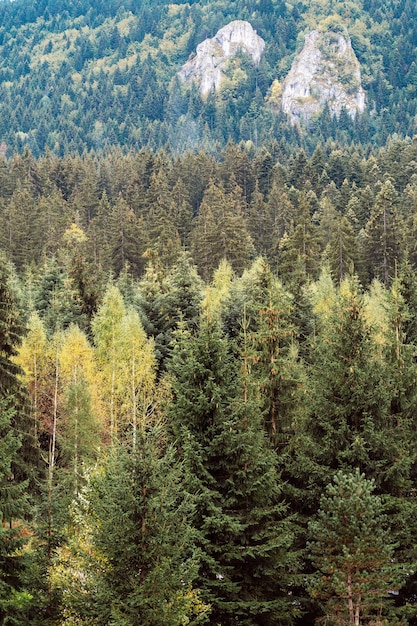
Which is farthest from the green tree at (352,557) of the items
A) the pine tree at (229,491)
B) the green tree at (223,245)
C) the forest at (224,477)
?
the green tree at (223,245)

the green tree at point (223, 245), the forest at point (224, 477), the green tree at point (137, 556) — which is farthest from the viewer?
the green tree at point (223, 245)

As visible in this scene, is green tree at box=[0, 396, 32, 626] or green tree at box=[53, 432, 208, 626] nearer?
green tree at box=[53, 432, 208, 626]

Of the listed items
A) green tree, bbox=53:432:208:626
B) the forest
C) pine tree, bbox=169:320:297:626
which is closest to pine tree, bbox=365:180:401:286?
the forest

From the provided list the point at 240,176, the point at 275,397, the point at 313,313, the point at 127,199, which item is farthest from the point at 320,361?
the point at 240,176

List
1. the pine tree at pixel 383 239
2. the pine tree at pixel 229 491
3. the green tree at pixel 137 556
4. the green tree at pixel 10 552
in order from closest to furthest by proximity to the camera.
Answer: the green tree at pixel 137 556 → the green tree at pixel 10 552 → the pine tree at pixel 229 491 → the pine tree at pixel 383 239

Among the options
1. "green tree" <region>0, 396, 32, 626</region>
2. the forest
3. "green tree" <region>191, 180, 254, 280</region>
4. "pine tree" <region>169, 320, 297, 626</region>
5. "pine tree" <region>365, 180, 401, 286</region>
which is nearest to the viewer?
the forest

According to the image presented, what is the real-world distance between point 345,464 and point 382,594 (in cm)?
533

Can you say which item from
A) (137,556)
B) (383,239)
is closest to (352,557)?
(137,556)

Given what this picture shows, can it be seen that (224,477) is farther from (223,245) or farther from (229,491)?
(223,245)

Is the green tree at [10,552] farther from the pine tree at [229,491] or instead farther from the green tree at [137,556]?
the pine tree at [229,491]

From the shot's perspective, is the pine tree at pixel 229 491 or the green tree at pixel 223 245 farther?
the green tree at pixel 223 245

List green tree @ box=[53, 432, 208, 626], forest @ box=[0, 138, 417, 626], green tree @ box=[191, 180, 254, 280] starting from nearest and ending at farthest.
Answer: green tree @ box=[53, 432, 208, 626]
forest @ box=[0, 138, 417, 626]
green tree @ box=[191, 180, 254, 280]

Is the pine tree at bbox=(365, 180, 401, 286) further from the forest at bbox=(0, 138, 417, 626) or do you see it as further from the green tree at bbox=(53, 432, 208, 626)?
the green tree at bbox=(53, 432, 208, 626)

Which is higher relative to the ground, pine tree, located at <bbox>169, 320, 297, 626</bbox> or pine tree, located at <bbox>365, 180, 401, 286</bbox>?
pine tree, located at <bbox>365, 180, 401, 286</bbox>
